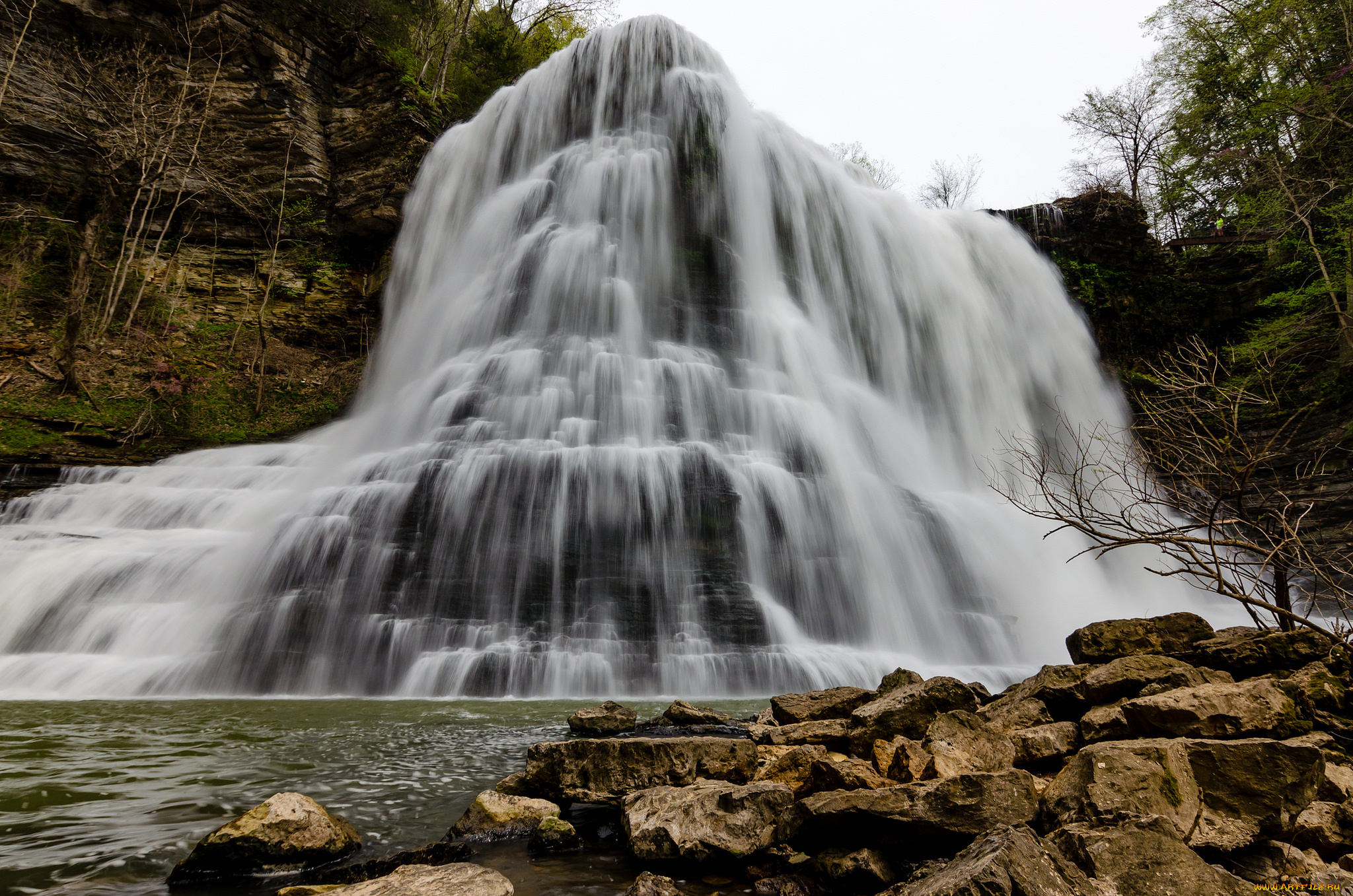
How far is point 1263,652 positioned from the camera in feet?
11.2

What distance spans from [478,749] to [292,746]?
1217 millimetres

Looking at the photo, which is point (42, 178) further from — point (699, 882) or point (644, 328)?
point (699, 882)

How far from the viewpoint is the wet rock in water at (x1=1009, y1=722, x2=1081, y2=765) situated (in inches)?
117

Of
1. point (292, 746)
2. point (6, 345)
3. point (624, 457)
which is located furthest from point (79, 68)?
point (292, 746)

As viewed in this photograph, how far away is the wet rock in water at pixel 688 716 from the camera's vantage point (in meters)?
4.86

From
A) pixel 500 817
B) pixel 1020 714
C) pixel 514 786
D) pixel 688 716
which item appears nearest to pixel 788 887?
pixel 500 817

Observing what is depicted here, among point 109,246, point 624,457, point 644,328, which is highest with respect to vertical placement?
point 109,246

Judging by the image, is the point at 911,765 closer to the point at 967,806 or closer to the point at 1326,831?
the point at 967,806

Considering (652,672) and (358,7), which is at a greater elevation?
(358,7)

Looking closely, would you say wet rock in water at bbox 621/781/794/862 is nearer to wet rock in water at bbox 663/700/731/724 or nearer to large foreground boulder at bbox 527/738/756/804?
large foreground boulder at bbox 527/738/756/804

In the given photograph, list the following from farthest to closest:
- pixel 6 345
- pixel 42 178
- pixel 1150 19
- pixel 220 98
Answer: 1. pixel 1150 19
2. pixel 220 98
3. pixel 42 178
4. pixel 6 345

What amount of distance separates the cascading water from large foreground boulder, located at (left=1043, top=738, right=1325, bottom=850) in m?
5.14

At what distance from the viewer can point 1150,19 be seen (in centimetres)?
2025

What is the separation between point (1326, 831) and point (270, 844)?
12.0ft
